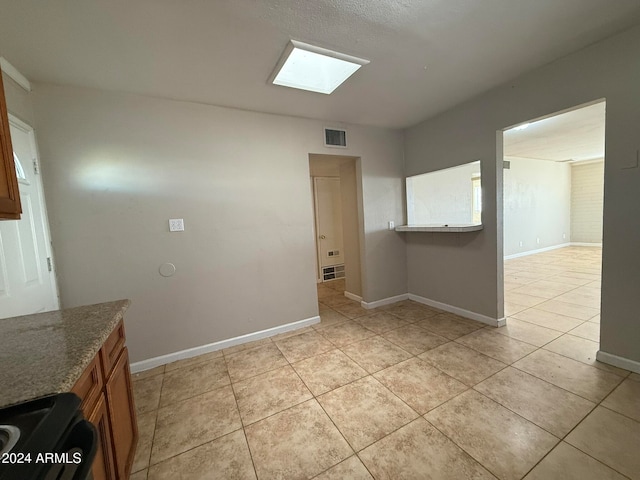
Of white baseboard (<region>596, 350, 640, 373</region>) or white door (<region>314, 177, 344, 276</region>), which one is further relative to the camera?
white door (<region>314, 177, 344, 276</region>)

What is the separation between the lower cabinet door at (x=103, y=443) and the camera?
0.97 meters

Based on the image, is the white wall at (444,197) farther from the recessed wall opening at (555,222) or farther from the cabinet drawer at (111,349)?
the cabinet drawer at (111,349)

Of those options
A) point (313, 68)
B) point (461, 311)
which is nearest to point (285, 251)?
point (313, 68)

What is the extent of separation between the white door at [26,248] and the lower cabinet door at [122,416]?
89 cm

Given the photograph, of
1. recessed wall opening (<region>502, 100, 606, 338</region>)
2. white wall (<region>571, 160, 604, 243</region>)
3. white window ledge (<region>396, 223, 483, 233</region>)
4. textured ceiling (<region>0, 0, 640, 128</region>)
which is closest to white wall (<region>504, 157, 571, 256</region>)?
recessed wall opening (<region>502, 100, 606, 338</region>)

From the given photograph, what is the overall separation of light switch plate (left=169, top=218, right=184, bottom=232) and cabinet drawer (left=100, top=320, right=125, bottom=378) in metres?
1.21

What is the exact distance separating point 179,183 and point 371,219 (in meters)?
2.46

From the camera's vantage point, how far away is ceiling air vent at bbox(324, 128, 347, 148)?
320 centimetres

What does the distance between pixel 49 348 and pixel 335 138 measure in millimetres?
3164

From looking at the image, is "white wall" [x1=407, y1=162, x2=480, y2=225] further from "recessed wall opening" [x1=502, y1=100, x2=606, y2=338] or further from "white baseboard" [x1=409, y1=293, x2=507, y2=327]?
"white baseboard" [x1=409, y1=293, x2=507, y2=327]

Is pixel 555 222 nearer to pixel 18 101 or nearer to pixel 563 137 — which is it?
pixel 563 137

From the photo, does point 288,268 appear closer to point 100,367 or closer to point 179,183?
point 179,183

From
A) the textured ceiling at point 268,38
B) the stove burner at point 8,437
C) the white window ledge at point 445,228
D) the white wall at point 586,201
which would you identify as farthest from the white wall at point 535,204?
the stove burner at point 8,437

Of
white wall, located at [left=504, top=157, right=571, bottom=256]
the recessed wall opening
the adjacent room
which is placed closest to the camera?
the adjacent room
